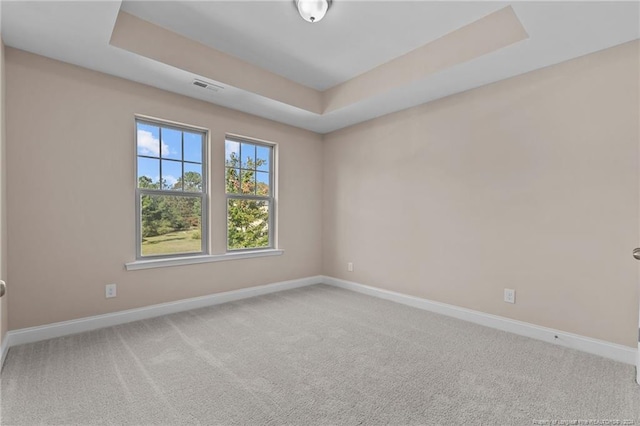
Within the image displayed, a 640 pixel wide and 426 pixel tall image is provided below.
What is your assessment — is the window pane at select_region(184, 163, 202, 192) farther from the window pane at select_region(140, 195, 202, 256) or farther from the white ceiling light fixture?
the white ceiling light fixture

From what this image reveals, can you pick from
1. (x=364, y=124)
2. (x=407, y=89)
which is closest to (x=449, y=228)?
(x=407, y=89)

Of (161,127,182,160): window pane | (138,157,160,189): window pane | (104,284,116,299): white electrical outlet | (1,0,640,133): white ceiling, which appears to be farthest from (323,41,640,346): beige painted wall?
(104,284,116,299): white electrical outlet

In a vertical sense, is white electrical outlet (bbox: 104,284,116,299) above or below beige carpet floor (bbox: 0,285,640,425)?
above

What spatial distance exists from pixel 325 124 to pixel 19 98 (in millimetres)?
3221

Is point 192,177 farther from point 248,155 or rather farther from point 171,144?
point 248,155

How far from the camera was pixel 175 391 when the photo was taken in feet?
6.17

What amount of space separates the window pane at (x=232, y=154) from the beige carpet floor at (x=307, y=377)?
1.99m

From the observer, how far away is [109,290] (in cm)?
294

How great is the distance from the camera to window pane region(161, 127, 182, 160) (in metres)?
3.40

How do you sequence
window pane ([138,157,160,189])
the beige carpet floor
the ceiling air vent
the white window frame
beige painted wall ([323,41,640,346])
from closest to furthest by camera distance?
the beige carpet floor → beige painted wall ([323,41,640,346]) → the ceiling air vent → window pane ([138,157,160,189]) → the white window frame

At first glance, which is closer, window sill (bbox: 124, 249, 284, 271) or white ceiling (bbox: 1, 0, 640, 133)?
white ceiling (bbox: 1, 0, 640, 133)

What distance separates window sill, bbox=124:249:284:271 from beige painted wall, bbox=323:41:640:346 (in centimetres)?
148

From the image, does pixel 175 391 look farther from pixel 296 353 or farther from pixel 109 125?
pixel 109 125

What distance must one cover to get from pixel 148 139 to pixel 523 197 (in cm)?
385
